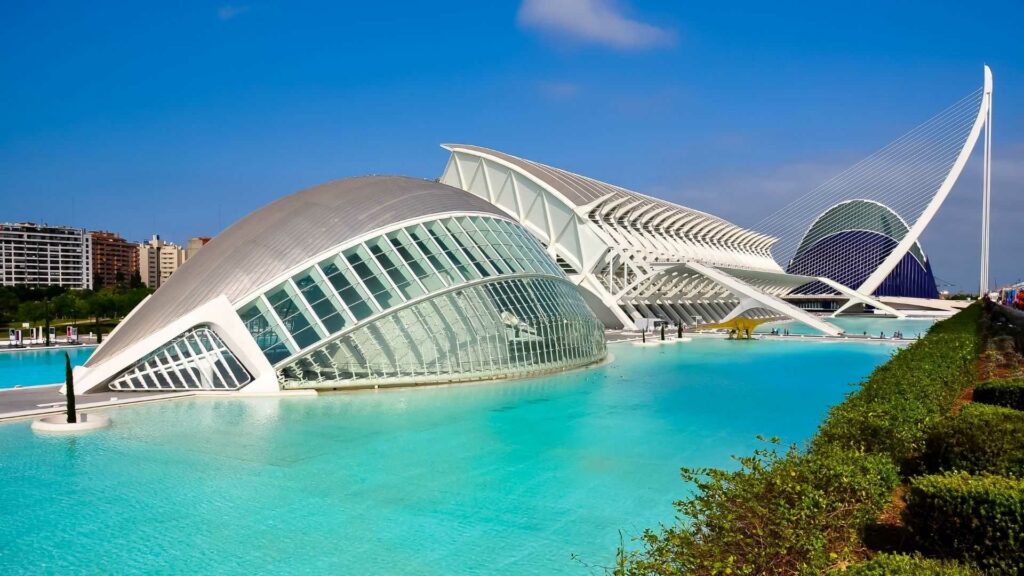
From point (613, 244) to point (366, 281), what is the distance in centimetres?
3700

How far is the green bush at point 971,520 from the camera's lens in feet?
22.4

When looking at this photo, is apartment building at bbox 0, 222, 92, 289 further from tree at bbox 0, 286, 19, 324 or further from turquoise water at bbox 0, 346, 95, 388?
turquoise water at bbox 0, 346, 95, 388

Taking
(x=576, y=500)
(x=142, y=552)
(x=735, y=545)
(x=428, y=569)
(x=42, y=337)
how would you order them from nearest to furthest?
(x=735, y=545), (x=428, y=569), (x=142, y=552), (x=576, y=500), (x=42, y=337)

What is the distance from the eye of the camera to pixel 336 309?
2256 cm

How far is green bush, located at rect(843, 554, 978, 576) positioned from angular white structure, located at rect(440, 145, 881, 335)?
4762 centimetres

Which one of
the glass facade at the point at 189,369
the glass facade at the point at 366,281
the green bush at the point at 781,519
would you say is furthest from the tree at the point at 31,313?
the green bush at the point at 781,519

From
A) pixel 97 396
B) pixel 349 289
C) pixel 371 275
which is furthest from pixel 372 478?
pixel 97 396

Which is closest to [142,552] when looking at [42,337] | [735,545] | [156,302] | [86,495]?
[86,495]

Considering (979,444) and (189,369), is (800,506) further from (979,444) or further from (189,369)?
(189,369)

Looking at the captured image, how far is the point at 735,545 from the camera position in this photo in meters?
6.36

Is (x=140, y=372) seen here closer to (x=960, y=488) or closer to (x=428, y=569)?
(x=428, y=569)

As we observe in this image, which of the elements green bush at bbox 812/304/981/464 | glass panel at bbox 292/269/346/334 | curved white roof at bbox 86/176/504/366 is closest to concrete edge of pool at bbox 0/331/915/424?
curved white roof at bbox 86/176/504/366

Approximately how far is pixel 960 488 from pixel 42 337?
165 ft

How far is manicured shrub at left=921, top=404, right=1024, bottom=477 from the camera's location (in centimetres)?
934
